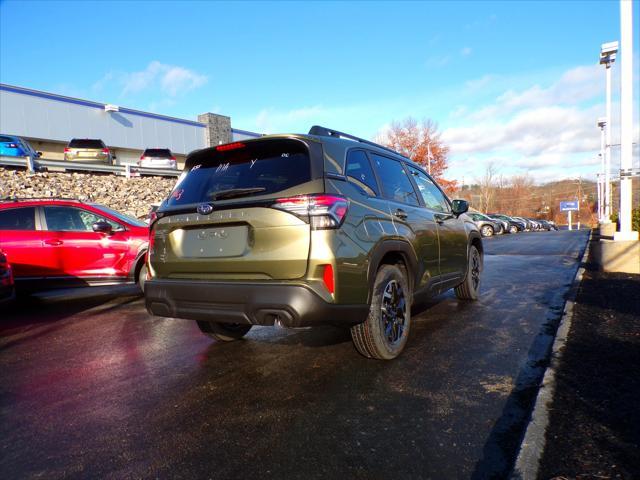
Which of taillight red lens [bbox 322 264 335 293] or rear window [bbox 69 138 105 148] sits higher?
rear window [bbox 69 138 105 148]

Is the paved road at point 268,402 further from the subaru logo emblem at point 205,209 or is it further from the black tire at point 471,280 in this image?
the subaru logo emblem at point 205,209

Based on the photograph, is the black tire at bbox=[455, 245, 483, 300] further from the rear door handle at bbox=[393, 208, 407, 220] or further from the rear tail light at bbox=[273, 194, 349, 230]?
the rear tail light at bbox=[273, 194, 349, 230]

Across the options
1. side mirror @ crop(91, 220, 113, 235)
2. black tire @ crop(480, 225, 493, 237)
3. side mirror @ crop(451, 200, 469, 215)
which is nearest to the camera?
side mirror @ crop(451, 200, 469, 215)

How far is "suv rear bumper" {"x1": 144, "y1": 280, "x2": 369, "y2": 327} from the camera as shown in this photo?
9.77 ft

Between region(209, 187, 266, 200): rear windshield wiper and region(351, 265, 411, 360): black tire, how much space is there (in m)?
1.18

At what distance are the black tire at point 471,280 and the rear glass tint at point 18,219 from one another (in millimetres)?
6329

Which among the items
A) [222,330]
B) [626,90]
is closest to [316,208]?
[222,330]

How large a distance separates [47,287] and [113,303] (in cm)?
96

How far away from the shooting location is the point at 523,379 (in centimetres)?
327

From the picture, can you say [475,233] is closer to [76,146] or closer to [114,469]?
[114,469]

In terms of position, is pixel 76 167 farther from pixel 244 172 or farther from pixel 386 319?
pixel 386 319

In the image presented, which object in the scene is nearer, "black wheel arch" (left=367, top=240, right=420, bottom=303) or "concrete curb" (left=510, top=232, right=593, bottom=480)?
"concrete curb" (left=510, top=232, right=593, bottom=480)

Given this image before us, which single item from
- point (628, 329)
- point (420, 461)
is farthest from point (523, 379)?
point (628, 329)

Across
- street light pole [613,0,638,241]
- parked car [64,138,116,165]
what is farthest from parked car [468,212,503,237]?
parked car [64,138,116,165]
